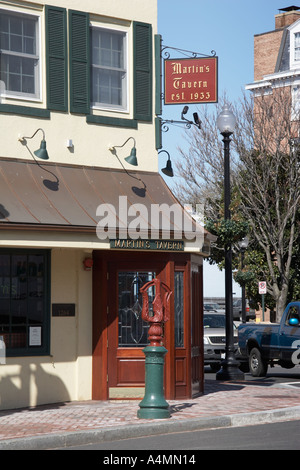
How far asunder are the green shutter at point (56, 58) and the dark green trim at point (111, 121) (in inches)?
20.6

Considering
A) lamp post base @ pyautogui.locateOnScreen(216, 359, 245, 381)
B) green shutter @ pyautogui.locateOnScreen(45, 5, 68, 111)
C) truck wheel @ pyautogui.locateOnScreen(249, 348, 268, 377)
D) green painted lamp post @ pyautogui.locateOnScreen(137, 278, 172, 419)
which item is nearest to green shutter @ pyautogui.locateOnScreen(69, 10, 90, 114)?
green shutter @ pyautogui.locateOnScreen(45, 5, 68, 111)

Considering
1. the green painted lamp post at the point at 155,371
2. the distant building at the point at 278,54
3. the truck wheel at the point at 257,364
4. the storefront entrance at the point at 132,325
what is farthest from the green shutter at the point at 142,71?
the distant building at the point at 278,54

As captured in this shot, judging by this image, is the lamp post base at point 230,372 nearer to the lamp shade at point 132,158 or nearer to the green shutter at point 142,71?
the lamp shade at point 132,158

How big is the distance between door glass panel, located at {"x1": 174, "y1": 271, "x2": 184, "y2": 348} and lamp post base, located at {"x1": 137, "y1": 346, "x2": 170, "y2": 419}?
253cm

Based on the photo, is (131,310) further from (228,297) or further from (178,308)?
(228,297)

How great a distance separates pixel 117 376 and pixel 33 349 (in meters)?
1.56

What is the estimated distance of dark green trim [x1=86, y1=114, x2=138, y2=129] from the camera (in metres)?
15.2

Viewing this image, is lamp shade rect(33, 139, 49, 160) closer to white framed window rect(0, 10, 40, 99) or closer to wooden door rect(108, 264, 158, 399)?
white framed window rect(0, 10, 40, 99)

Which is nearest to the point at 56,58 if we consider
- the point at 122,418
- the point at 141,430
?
the point at 122,418

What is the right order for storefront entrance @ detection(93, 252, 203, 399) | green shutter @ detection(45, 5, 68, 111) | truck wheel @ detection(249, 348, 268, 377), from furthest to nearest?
truck wheel @ detection(249, 348, 268, 377) → green shutter @ detection(45, 5, 68, 111) → storefront entrance @ detection(93, 252, 203, 399)

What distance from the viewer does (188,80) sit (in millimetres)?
16141

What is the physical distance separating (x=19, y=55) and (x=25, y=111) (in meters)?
1.03

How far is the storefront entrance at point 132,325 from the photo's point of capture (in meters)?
14.7

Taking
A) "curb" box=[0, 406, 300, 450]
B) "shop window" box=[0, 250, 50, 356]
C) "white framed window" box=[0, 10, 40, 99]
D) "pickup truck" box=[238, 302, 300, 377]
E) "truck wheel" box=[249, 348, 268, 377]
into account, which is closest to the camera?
"curb" box=[0, 406, 300, 450]
